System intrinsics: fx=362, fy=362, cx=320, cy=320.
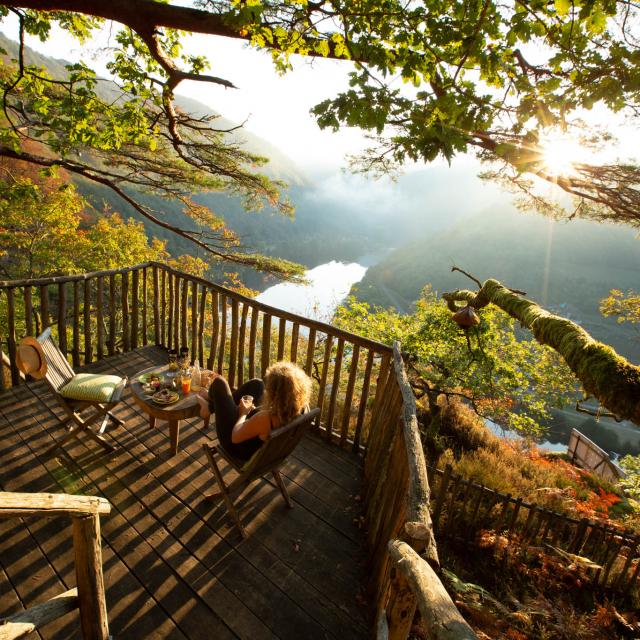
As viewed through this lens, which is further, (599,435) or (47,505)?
(599,435)

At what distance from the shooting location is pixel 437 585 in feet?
A: 3.54

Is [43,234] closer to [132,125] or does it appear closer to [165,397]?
[132,125]

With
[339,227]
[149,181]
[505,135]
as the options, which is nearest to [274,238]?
[339,227]

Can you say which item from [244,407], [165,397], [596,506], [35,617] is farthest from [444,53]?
[596,506]

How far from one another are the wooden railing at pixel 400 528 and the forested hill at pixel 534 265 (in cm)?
5303

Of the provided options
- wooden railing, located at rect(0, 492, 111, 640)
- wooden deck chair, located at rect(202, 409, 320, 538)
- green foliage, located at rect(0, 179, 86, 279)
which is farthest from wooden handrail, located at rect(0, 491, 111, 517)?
green foliage, located at rect(0, 179, 86, 279)

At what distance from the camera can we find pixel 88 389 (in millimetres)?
3377

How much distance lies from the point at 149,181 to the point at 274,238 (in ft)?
251

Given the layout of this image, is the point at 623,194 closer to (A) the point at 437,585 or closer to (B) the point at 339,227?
(A) the point at 437,585

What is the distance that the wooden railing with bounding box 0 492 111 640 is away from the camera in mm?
1231

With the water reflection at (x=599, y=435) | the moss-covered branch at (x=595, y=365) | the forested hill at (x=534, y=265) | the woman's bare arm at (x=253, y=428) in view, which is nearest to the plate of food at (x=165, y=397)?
the woman's bare arm at (x=253, y=428)

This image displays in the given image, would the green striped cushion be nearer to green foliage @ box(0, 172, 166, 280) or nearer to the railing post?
the railing post

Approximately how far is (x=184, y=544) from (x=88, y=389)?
1704 mm

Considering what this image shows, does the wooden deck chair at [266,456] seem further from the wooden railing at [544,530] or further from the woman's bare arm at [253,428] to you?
the wooden railing at [544,530]
